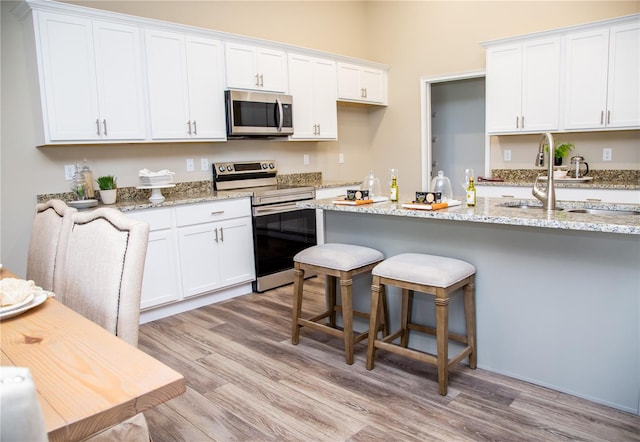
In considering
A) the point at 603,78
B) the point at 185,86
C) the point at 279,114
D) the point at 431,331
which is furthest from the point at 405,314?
the point at 603,78

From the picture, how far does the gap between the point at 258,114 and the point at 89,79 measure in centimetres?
146

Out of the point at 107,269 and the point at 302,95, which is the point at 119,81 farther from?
the point at 107,269

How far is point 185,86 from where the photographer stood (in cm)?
383

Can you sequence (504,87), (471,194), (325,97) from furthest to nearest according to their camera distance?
(325,97) < (504,87) < (471,194)

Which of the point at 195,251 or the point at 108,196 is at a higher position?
the point at 108,196

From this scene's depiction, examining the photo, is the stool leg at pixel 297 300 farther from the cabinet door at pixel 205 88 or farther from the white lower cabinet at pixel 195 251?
the cabinet door at pixel 205 88

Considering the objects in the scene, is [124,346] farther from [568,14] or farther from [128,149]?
[568,14]

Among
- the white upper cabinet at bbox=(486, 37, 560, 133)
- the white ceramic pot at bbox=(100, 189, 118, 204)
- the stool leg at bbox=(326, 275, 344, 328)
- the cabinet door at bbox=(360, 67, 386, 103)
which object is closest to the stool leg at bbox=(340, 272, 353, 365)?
the stool leg at bbox=(326, 275, 344, 328)

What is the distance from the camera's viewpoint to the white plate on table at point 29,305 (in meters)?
1.31

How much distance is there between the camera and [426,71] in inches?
217

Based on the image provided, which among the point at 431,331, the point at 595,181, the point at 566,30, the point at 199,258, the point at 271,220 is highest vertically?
the point at 566,30

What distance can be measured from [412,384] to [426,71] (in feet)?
13.5

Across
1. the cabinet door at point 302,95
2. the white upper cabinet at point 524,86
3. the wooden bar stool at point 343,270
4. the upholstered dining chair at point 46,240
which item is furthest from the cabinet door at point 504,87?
the upholstered dining chair at point 46,240

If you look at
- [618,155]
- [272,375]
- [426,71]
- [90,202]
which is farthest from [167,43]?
[618,155]
